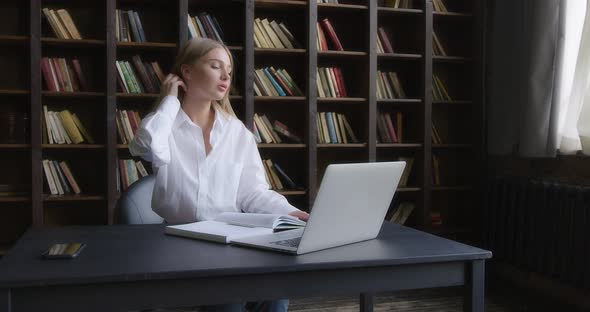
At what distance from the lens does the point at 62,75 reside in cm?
351

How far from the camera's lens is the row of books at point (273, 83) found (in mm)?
3781

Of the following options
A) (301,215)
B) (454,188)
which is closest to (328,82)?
(454,188)

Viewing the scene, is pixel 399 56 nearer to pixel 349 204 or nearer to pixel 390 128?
pixel 390 128

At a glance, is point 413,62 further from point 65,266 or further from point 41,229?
point 65,266

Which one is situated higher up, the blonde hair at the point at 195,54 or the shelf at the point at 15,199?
the blonde hair at the point at 195,54

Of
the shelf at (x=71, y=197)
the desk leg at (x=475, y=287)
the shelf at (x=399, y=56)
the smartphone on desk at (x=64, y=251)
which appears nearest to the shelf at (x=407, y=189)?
the shelf at (x=399, y=56)

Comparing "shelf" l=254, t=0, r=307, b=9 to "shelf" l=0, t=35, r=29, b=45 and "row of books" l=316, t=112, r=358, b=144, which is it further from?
"shelf" l=0, t=35, r=29, b=45

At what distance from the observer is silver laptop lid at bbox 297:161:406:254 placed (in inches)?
47.1

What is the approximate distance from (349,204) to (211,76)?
0.92 metres

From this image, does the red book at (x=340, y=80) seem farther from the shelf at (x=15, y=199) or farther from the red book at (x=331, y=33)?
the shelf at (x=15, y=199)

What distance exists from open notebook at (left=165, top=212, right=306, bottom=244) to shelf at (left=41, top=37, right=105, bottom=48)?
7.39 feet

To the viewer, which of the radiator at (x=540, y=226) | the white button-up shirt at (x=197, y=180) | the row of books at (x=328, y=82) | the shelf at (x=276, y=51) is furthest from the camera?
the row of books at (x=328, y=82)

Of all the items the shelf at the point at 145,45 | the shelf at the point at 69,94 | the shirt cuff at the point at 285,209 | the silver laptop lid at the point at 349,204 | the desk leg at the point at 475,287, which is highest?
the shelf at the point at 145,45

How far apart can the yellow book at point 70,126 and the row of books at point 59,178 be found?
17cm
